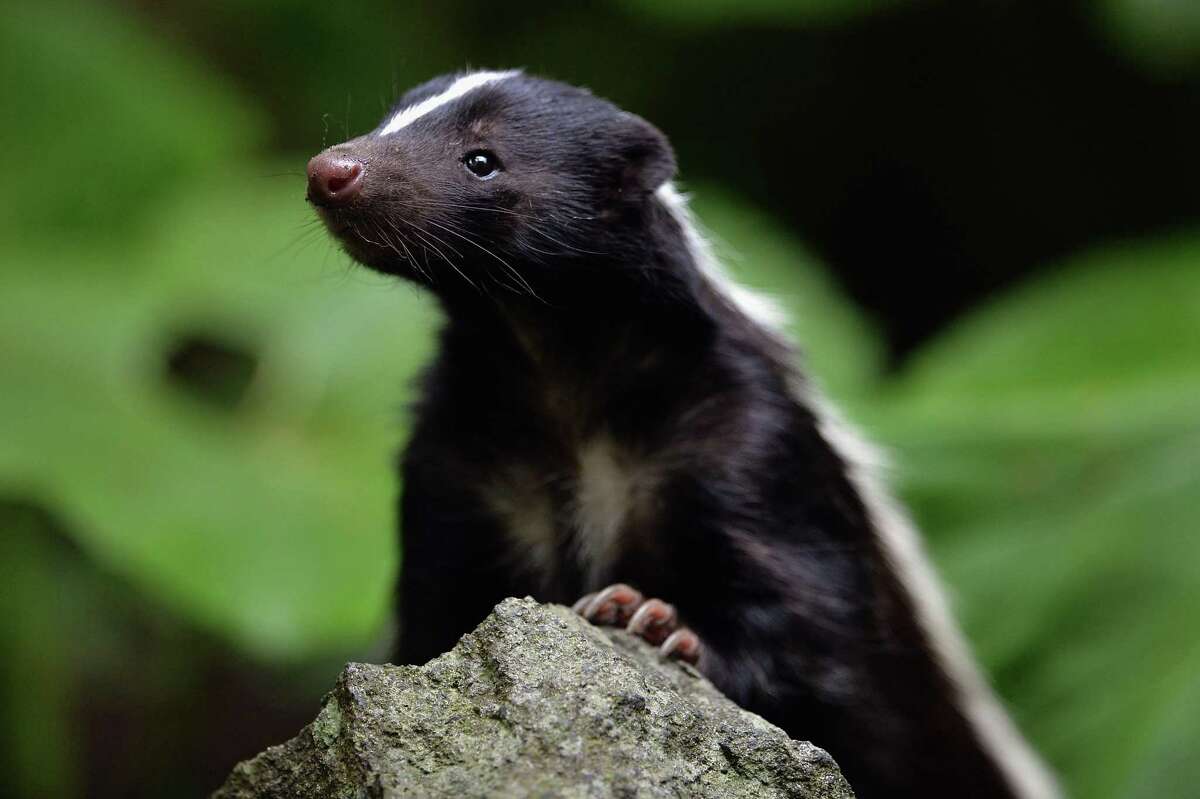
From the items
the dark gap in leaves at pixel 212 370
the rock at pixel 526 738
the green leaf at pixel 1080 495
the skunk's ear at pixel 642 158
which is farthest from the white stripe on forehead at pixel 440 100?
the dark gap in leaves at pixel 212 370

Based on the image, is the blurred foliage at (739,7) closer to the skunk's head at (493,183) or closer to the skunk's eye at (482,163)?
the skunk's head at (493,183)

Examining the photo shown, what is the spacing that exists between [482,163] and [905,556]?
1449 millimetres

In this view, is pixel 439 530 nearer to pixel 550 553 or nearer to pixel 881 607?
pixel 550 553

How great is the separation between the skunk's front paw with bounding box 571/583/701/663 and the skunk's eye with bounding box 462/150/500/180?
2.75ft

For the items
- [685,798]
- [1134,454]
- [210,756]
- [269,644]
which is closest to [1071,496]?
[1134,454]

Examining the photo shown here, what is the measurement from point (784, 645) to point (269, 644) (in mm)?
1742

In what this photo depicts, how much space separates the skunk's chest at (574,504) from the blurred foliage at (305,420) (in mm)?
664

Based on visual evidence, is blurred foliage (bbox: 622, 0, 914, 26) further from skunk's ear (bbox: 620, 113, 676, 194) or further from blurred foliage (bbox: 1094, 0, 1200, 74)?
skunk's ear (bbox: 620, 113, 676, 194)

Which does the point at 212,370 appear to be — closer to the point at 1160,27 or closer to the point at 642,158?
the point at 642,158

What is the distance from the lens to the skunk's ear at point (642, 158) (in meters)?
3.23

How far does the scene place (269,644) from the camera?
4.35m

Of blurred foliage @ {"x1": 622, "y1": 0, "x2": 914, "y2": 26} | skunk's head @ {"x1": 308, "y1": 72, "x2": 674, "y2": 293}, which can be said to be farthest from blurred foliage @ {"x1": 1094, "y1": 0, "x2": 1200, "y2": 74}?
skunk's head @ {"x1": 308, "y1": 72, "x2": 674, "y2": 293}

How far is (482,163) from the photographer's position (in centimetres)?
310

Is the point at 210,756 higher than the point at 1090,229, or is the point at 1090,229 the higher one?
the point at 1090,229
